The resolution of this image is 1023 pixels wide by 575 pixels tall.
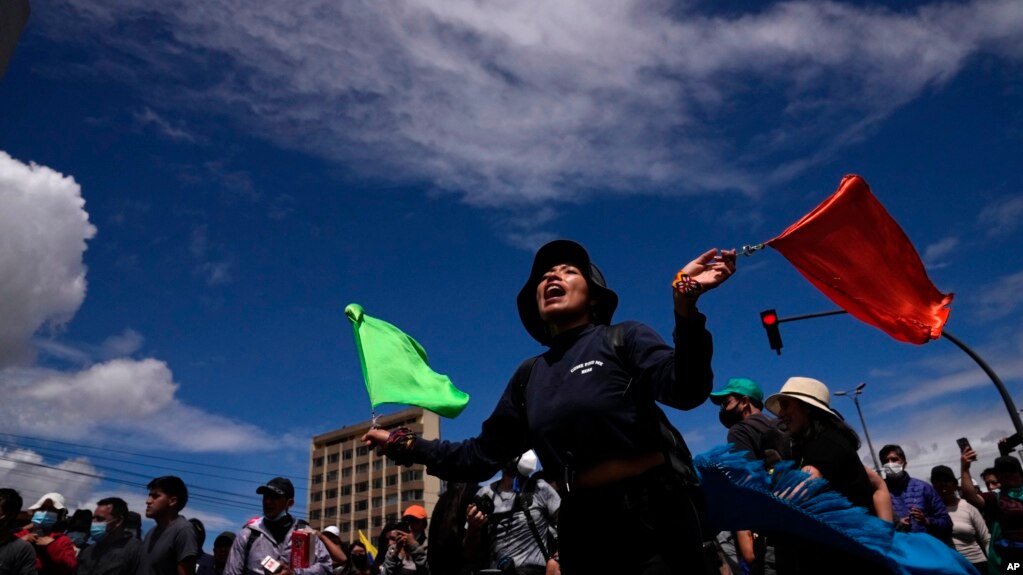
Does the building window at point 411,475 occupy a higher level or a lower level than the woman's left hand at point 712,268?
higher

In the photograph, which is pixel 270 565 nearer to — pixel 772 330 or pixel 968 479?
pixel 968 479

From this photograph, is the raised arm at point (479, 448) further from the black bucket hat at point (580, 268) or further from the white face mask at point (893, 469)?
the white face mask at point (893, 469)

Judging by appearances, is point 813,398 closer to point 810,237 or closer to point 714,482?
point 810,237

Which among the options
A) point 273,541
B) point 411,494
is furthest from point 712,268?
point 411,494

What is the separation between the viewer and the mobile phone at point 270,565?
21.1 feet

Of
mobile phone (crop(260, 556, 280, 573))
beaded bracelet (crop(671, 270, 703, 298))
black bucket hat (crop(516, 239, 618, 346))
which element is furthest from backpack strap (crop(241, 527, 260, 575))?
beaded bracelet (crop(671, 270, 703, 298))

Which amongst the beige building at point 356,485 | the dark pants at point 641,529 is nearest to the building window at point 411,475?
the beige building at point 356,485

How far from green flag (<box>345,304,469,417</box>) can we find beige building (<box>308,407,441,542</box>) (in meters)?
92.1

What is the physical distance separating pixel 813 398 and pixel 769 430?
702 millimetres

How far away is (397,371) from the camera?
4.92 m

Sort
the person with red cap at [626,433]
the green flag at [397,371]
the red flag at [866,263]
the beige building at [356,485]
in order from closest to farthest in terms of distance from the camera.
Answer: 1. the person with red cap at [626,433]
2. the red flag at [866,263]
3. the green flag at [397,371]
4. the beige building at [356,485]

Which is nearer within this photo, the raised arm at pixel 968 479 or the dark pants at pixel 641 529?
the dark pants at pixel 641 529

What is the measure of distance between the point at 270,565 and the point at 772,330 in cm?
1068

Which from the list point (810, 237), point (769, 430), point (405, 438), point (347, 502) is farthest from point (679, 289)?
point (347, 502)
